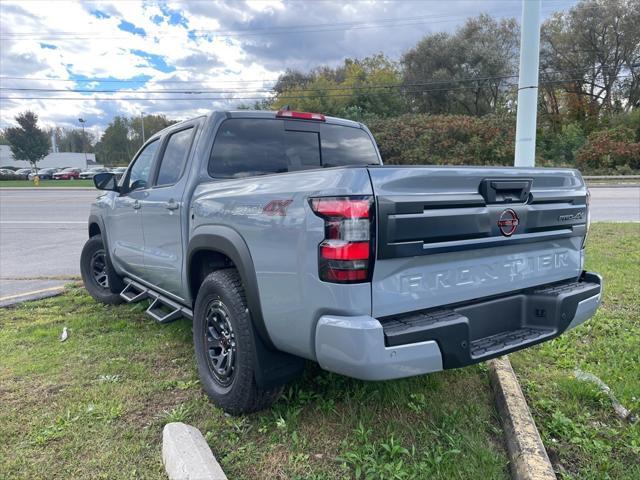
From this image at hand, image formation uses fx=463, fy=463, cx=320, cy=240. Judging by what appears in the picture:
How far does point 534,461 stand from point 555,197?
1513mm

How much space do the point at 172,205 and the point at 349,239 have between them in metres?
A: 1.99

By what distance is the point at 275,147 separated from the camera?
3.68 metres

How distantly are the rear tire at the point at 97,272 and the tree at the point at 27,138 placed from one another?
55897 millimetres

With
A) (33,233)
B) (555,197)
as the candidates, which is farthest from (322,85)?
(555,197)

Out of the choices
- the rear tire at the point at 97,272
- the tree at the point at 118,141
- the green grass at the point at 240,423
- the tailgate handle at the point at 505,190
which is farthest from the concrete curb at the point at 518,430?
the tree at the point at 118,141

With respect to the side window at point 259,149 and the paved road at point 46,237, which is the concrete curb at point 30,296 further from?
the side window at point 259,149

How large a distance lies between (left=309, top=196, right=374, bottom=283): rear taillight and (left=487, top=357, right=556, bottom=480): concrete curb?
132 cm

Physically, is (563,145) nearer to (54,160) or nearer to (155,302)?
(155,302)

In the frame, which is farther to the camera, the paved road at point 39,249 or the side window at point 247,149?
the paved road at point 39,249

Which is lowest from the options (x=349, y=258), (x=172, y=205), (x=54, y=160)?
(x=349, y=258)

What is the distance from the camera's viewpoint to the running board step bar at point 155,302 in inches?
147

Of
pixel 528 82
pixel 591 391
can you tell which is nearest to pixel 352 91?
pixel 528 82

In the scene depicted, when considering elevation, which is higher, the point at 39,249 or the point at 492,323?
A: the point at 492,323

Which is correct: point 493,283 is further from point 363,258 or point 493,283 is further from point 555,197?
point 363,258
